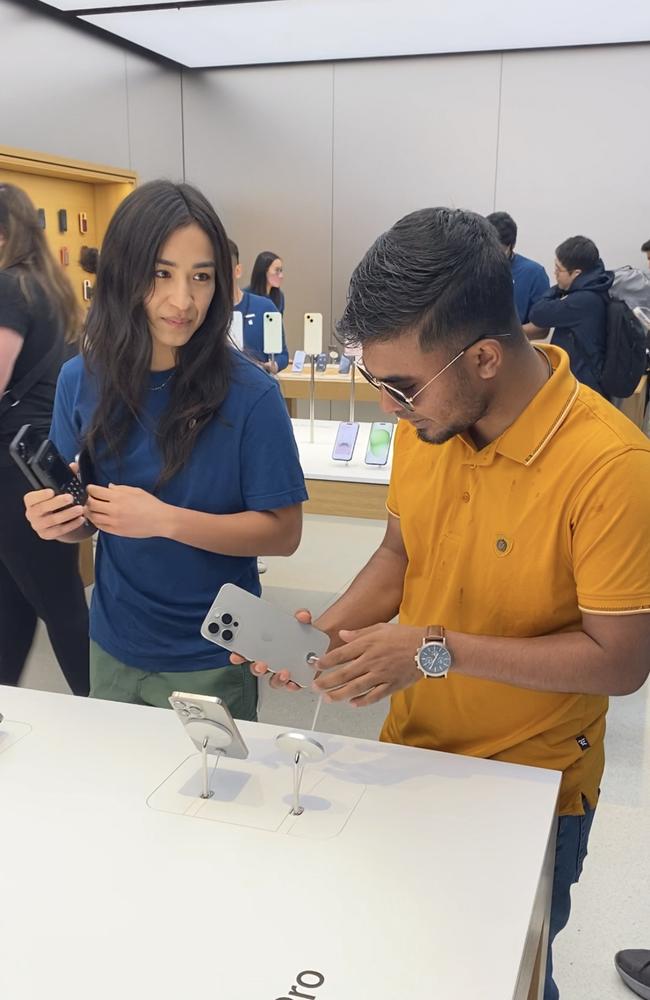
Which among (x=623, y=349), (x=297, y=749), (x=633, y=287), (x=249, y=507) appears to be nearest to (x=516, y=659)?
(x=297, y=749)

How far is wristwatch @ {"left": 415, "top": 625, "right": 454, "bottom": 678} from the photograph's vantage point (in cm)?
106

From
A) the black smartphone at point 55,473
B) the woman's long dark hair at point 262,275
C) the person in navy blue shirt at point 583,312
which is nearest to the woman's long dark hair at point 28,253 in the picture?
the black smartphone at point 55,473

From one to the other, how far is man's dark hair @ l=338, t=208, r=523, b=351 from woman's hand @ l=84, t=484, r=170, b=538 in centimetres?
49

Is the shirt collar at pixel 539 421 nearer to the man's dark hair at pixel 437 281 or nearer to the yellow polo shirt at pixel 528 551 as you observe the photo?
the yellow polo shirt at pixel 528 551

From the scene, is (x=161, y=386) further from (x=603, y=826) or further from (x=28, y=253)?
(x=603, y=826)

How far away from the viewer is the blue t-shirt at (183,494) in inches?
55.5

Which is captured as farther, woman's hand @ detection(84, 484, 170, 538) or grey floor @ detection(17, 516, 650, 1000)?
grey floor @ detection(17, 516, 650, 1000)

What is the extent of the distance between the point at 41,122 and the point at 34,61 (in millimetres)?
353

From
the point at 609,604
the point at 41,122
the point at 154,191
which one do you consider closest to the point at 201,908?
the point at 609,604

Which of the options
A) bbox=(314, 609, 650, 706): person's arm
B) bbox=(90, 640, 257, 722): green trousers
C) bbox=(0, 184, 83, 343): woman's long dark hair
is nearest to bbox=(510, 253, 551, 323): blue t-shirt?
bbox=(0, 184, 83, 343): woman's long dark hair

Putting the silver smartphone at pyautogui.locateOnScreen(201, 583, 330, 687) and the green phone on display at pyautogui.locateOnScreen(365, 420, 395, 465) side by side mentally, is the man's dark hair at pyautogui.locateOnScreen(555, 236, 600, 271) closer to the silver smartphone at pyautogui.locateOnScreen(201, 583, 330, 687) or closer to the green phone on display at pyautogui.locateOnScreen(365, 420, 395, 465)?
the green phone on display at pyautogui.locateOnScreen(365, 420, 395, 465)

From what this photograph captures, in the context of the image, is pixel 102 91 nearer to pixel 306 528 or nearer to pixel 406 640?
pixel 306 528

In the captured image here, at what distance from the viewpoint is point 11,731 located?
4.00 feet

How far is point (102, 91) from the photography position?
595 centimetres
